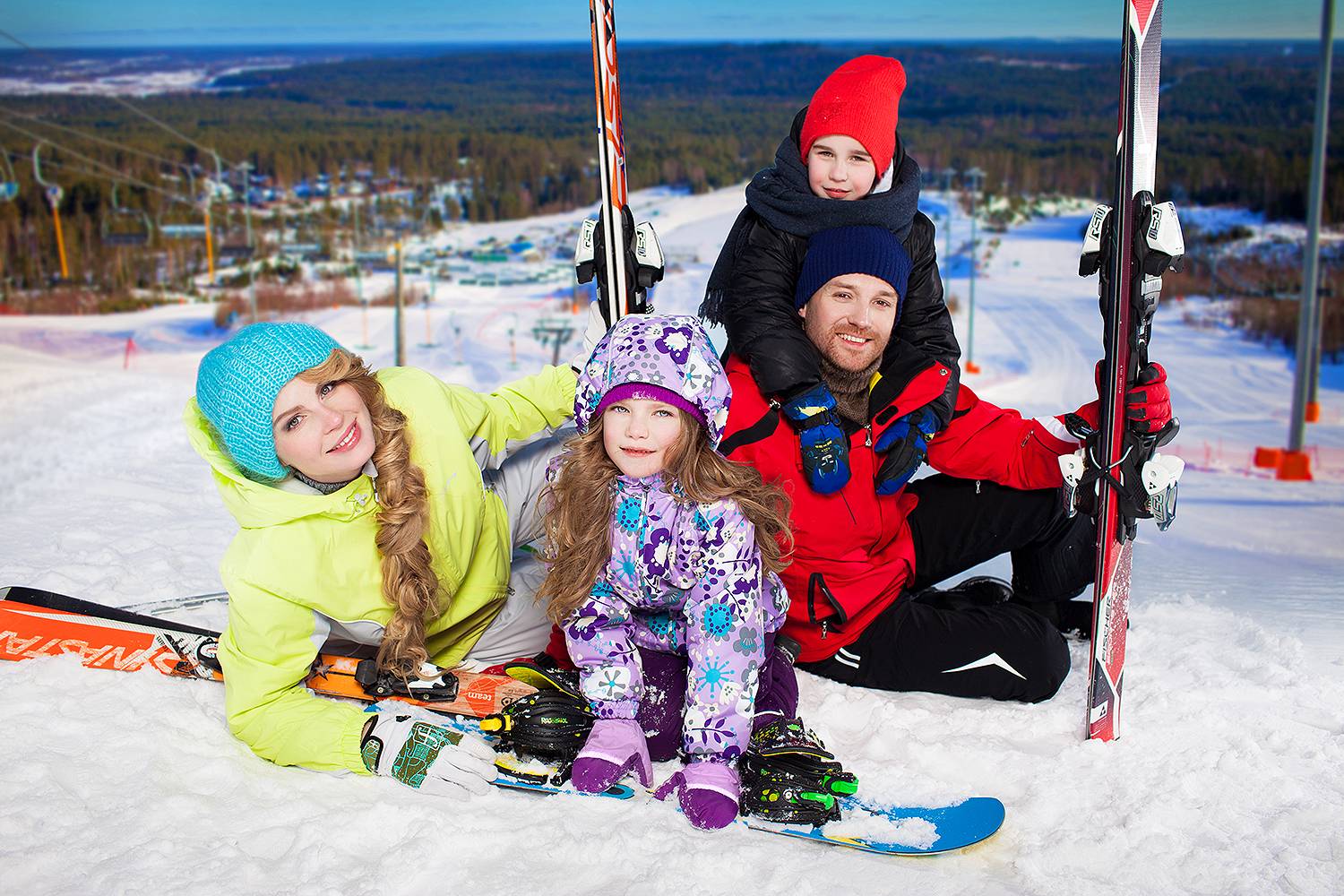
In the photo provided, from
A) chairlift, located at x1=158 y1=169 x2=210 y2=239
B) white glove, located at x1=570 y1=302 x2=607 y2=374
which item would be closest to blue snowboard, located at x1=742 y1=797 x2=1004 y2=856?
white glove, located at x1=570 y1=302 x2=607 y2=374

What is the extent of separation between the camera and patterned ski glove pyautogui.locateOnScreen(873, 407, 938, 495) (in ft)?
7.68

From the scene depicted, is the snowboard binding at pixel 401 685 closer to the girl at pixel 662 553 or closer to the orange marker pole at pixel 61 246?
the girl at pixel 662 553

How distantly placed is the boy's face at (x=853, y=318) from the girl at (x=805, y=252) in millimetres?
42

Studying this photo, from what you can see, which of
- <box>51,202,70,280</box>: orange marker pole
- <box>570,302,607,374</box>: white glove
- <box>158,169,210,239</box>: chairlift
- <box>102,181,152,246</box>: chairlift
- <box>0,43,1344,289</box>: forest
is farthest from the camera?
<box>0,43,1344,289</box>: forest

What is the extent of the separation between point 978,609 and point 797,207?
1.06 metres

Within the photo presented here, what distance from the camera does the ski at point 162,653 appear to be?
7.64 feet

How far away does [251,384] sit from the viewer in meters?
1.93

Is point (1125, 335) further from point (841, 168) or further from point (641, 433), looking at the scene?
point (641, 433)

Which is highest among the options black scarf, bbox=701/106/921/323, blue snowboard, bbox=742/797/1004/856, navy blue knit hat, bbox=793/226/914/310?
black scarf, bbox=701/106/921/323

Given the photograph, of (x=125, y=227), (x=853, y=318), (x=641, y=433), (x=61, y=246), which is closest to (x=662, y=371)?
(x=641, y=433)

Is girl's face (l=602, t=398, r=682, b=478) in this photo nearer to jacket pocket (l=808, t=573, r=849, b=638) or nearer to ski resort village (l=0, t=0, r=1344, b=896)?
ski resort village (l=0, t=0, r=1344, b=896)

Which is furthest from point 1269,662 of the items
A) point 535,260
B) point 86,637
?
point 535,260

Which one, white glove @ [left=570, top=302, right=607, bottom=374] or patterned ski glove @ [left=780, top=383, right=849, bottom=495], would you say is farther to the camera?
white glove @ [left=570, top=302, right=607, bottom=374]

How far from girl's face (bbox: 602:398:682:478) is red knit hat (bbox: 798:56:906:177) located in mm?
893
